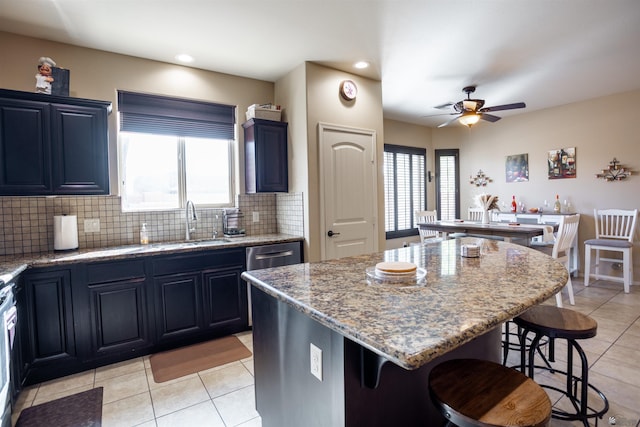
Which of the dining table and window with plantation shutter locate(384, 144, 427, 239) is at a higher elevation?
window with plantation shutter locate(384, 144, 427, 239)

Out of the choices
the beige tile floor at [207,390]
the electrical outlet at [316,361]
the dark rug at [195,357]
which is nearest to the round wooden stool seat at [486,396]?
the electrical outlet at [316,361]

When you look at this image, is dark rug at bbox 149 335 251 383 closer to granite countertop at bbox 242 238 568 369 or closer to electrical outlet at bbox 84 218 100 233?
electrical outlet at bbox 84 218 100 233

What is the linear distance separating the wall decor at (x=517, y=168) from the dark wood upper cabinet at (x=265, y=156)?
4373mm

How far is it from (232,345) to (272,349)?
1626mm

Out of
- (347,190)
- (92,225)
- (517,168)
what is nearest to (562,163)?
(517,168)

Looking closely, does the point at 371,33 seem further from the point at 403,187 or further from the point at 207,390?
the point at 403,187

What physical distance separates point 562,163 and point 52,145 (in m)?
6.59

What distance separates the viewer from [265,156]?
360 centimetres

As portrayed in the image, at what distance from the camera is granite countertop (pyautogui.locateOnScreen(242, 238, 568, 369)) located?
96 centimetres

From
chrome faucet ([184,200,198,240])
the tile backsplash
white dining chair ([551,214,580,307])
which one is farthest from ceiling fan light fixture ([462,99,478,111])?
chrome faucet ([184,200,198,240])

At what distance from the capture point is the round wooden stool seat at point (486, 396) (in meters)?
1.03

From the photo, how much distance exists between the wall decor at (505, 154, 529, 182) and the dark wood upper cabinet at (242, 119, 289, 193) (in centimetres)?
437

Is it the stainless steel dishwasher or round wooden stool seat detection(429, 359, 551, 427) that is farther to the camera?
the stainless steel dishwasher

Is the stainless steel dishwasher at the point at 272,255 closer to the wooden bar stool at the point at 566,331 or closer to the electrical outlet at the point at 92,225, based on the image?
the electrical outlet at the point at 92,225
